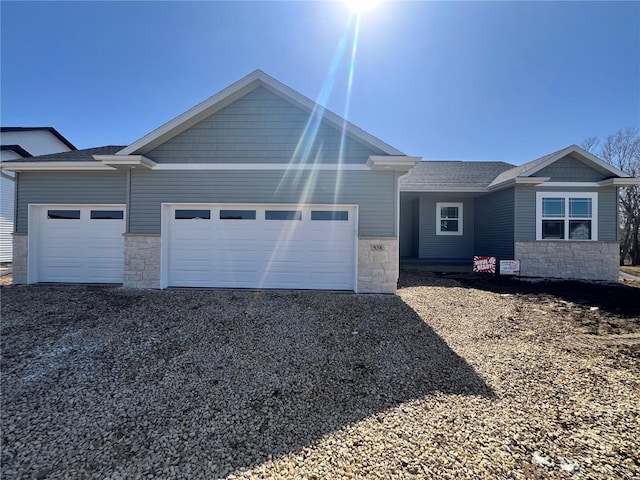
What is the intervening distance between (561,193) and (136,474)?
552 inches

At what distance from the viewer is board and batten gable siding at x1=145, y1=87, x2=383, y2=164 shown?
7.88m

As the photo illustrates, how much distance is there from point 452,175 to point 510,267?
16.6 ft

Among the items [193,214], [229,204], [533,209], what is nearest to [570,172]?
[533,209]

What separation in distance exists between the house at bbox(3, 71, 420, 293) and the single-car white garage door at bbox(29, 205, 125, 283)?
0.85 metres

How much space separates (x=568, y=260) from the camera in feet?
36.0

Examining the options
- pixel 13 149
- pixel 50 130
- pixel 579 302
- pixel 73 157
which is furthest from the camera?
pixel 50 130

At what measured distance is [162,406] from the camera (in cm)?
302

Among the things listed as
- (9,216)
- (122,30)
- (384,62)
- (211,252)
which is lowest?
(211,252)

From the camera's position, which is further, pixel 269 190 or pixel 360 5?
pixel 269 190

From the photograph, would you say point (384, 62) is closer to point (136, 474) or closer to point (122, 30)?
point (122, 30)

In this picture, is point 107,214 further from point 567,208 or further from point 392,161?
point 567,208

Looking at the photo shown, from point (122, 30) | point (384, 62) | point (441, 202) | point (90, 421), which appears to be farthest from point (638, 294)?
point (122, 30)

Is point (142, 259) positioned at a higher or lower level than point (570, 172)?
lower

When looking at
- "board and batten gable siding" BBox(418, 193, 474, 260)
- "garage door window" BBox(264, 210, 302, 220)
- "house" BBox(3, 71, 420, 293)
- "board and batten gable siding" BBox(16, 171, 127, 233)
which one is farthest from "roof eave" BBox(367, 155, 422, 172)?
"board and batten gable siding" BBox(16, 171, 127, 233)
